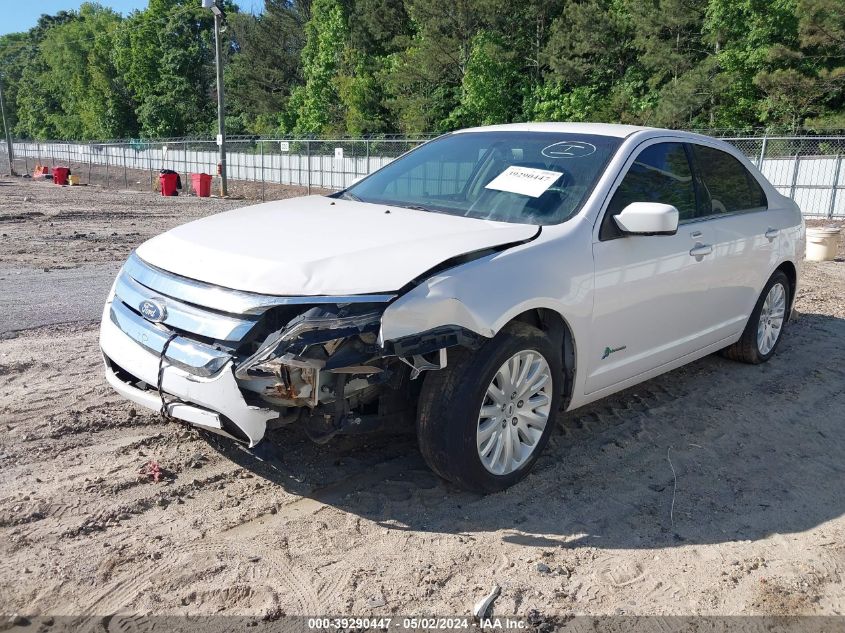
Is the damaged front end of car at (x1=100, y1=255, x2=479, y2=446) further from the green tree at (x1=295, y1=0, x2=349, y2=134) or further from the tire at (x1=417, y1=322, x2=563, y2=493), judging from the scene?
the green tree at (x1=295, y1=0, x2=349, y2=134)

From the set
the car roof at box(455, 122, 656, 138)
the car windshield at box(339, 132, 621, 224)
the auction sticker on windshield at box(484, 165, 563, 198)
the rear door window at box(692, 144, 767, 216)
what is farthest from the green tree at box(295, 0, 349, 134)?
the auction sticker on windshield at box(484, 165, 563, 198)

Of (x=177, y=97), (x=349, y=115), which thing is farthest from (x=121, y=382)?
(x=177, y=97)

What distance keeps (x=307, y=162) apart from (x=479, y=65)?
14111 mm

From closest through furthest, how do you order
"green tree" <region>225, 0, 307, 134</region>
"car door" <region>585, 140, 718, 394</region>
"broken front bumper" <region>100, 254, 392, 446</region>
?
"broken front bumper" <region>100, 254, 392, 446</region>, "car door" <region>585, 140, 718, 394</region>, "green tree" <region>225, 0, 307, 134</region>

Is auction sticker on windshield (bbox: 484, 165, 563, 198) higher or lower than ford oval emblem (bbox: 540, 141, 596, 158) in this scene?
lower

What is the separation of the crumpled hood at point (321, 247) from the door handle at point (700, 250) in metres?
1.38

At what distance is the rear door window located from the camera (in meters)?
4.91

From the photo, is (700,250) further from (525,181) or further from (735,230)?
(525,181)

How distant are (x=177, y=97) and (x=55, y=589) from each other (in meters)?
77.5

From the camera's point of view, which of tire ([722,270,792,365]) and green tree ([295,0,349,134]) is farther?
green tree ([295,0,349,134])

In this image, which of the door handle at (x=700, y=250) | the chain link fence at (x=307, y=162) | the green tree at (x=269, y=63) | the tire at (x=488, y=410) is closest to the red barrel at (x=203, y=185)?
the chain link fence at (x=307, y=162)

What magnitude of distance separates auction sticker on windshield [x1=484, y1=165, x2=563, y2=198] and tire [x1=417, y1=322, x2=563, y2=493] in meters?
0.93

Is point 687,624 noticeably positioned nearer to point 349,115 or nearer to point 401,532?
point 401,532

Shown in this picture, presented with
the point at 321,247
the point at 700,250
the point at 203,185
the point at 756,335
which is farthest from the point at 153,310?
the point at 203,185
